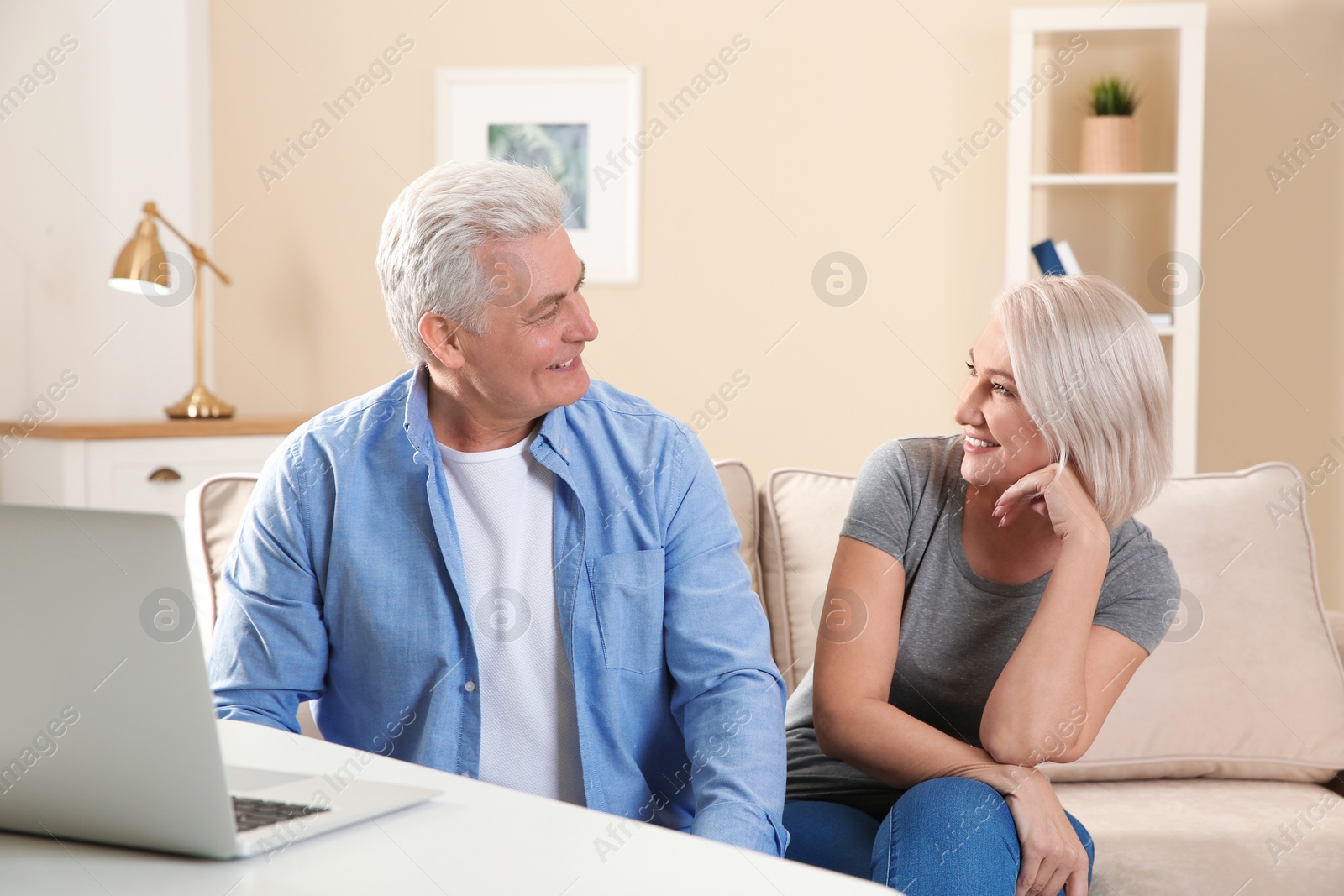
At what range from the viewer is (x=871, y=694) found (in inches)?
51.0

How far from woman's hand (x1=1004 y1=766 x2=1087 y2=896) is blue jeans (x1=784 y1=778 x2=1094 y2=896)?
0.01m

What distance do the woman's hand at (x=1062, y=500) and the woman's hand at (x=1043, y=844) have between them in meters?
0.28

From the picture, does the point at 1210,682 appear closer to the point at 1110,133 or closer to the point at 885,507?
the point at 885,507

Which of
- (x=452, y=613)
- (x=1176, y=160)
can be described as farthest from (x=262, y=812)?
(x=1176, y=160)

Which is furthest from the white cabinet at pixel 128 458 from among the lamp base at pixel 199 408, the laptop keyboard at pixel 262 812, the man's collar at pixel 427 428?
the laptop keyboard at pixel 262 812

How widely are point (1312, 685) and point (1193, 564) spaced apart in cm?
23

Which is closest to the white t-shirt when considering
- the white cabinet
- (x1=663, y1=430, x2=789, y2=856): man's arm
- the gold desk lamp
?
(x1=663, y1=430, x2=789, y2=856): man's arm

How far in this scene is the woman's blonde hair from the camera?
1.31 meters

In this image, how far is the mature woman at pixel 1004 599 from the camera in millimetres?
1247

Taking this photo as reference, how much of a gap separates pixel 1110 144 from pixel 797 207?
810mm

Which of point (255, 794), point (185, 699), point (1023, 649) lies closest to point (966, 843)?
point (1023, 649)

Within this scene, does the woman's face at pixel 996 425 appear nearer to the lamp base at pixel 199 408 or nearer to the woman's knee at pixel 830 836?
the woman's knee at pixel 830 836

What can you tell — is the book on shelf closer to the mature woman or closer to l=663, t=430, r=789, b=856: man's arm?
the mature woman

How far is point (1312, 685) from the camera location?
1.66m
